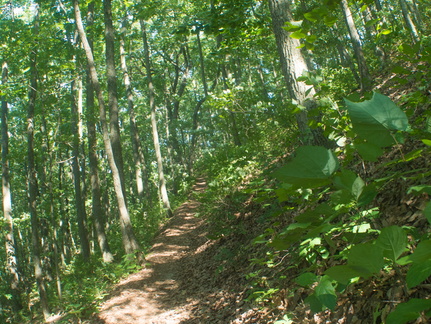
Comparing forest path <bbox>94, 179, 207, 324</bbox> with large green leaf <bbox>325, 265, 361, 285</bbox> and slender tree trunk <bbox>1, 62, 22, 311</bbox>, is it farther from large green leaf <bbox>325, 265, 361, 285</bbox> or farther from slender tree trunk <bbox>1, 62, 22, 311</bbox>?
slender tree trunk <bbox>1, 62, 22, 311</bbox>

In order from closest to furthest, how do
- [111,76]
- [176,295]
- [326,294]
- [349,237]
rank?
[326,294] < [349,237] < [176,295] < [111,76]

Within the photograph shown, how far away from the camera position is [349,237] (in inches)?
42.3

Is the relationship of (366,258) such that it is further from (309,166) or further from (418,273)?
(309,166)

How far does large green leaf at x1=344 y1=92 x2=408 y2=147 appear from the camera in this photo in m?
0.69

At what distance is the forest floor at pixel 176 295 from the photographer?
496cm

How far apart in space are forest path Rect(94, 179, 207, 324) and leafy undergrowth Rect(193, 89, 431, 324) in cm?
63

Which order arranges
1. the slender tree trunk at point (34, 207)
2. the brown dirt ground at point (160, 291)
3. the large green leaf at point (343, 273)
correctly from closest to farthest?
the large green leaf at point (343, 273) → the brown dirt ground at point (160, 291) → the slender tree trunk at point (34, 207)

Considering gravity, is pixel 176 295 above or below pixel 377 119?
below

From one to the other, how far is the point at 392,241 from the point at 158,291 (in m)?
7.87

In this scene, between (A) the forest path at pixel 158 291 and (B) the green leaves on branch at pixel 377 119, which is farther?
(A) the forest path at pixel 158 291

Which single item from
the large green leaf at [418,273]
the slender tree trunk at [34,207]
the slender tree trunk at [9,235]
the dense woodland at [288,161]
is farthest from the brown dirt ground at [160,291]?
the slender tree trunk at [9,235]

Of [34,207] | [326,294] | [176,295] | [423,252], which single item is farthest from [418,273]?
[34,207]

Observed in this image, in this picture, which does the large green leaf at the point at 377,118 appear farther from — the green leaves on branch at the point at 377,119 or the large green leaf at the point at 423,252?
the large green leaf at the point at 423,252

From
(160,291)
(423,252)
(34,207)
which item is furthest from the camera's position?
(34,207)
